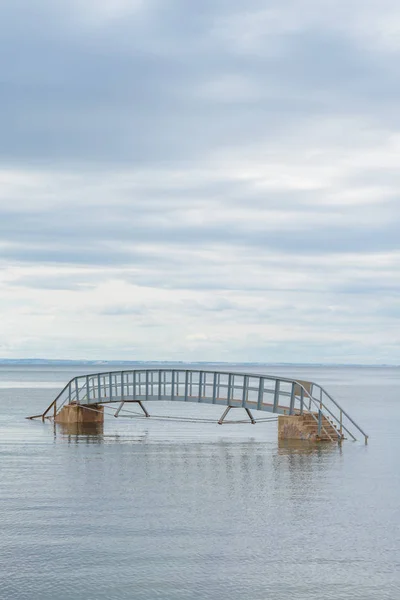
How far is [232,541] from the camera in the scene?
1947 cm

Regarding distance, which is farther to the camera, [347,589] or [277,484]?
[277,484]

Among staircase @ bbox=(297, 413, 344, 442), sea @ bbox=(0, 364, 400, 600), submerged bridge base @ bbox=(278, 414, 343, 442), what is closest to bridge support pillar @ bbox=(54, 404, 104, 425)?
sea @ bbox=(0, 364, 400, 600)

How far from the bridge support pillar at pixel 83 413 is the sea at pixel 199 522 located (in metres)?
10.5

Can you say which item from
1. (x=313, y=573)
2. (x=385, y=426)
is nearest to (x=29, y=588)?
(x=313, y=573)

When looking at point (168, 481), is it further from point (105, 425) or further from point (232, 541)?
point (105, 425)

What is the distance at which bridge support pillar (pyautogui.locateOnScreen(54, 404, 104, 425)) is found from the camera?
50344 millimetres

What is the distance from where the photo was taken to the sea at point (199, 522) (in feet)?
52.5

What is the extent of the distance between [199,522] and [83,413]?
29.6m

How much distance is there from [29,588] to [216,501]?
9.70m

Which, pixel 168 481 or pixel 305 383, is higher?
pixel 305 383

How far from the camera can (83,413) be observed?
50406 millimetres

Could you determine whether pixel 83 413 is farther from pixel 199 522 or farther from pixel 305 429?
pixel 199 522

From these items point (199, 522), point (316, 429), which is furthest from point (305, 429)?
point (199, 522)

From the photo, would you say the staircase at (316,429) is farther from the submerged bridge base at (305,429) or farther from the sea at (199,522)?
the sea at (199,522)
